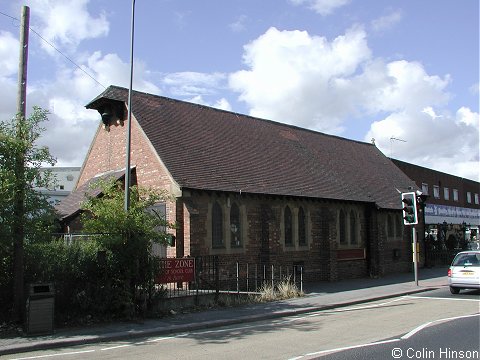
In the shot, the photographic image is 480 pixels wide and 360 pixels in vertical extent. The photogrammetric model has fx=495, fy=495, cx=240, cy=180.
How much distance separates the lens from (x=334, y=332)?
1049 centimetres

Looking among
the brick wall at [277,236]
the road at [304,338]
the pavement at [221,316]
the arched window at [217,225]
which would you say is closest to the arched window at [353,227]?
the brick wall at [277,236]

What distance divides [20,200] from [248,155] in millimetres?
12755

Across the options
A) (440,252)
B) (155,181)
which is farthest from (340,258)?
(440,252)

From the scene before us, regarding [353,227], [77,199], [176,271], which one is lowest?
[176,271]

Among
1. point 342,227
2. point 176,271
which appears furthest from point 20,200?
point 342,227

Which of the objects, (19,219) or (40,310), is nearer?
(40,310)

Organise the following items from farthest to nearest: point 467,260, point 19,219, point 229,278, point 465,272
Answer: point 229,278 → point 467,260 → point 465,272 → point 19,219

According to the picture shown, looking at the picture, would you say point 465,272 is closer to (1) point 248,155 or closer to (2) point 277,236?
(2) point 277,236

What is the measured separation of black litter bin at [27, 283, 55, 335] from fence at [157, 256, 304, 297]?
365 cm

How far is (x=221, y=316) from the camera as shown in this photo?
13.0 m

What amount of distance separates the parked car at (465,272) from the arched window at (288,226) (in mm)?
6755

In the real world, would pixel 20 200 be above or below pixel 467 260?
above

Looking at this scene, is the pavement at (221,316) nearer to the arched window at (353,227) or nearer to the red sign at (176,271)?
the red sign at (176,271)

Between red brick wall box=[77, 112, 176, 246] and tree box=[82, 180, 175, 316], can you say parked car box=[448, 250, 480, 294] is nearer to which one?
red brick wall box=[77, 112, 176, 246]
